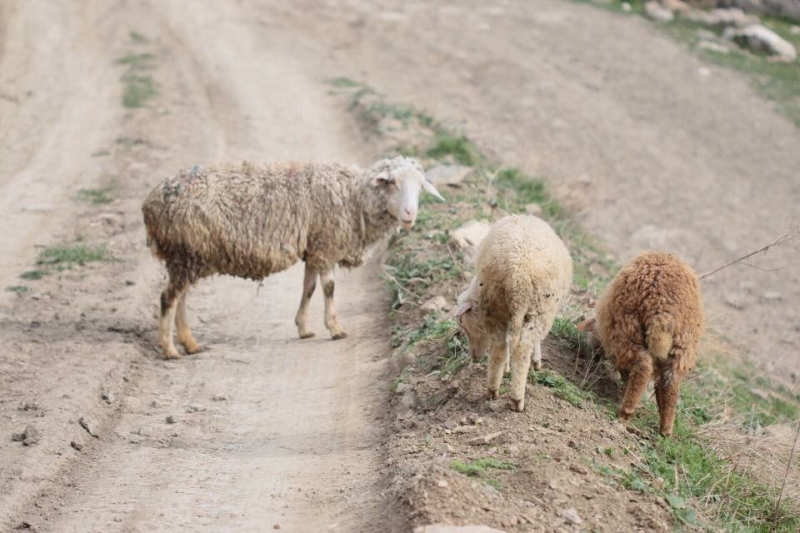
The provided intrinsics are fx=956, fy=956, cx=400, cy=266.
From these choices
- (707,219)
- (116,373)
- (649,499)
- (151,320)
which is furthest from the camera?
(707,219)

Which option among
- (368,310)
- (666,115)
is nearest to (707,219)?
(666,115)

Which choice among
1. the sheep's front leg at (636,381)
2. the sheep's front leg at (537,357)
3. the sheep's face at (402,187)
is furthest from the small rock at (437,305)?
the sheep's front leg at (636,381)

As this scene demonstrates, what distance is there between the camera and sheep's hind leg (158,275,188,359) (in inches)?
377

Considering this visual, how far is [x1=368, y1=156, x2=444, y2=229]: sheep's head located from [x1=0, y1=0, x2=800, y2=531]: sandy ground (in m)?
1.37

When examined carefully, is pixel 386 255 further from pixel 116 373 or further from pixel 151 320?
pixel 116 373

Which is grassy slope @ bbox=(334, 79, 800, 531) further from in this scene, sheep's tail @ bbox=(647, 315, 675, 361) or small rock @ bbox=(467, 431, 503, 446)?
sheep's tail @ bbox=(647, 315, 675, 361)

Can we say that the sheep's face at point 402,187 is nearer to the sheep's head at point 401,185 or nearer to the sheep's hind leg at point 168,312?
the sheep's head at point 401,185

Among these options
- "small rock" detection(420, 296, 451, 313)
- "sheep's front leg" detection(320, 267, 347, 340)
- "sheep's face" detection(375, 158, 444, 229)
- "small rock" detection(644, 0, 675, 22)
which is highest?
"sheep's face" detection(375, 158, 444, 229)

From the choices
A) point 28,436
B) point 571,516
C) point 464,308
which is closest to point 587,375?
point 464,308

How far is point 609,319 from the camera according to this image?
8.26 m

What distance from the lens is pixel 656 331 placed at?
7.85 meters

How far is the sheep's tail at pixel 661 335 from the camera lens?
7844 mm

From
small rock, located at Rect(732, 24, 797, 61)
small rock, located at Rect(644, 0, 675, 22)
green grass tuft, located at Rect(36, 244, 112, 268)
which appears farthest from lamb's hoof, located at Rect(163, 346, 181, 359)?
small rock, located at Rect(644, 0, 675, 22)

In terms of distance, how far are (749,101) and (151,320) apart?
1658cm
